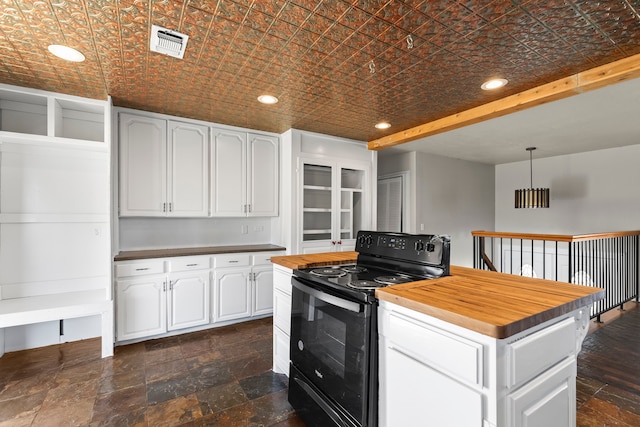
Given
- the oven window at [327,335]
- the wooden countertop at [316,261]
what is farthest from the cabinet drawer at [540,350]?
the wooden countertop at [316,261]

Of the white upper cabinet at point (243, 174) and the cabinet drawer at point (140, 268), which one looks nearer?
the cabinet drawer at point (140, 268)

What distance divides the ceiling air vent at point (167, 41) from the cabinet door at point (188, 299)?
2.09 meters

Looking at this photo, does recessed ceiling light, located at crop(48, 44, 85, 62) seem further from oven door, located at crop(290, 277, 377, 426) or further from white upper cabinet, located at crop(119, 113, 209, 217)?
oven door, located at crop(290, 277, 377, 426)

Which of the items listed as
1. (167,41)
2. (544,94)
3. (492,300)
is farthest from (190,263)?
(544,94)

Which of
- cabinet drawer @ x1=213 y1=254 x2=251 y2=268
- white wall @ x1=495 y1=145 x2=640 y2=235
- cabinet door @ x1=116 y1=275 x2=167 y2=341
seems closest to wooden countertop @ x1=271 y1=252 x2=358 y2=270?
cabinet drawer @ x1=213 y1=254 x2=251 y2=268

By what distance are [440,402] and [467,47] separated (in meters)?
2.02

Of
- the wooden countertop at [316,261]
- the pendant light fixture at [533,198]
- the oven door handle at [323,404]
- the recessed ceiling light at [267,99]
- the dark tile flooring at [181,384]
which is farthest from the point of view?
the pendant light fixture at [533,198]

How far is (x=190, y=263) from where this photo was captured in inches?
127

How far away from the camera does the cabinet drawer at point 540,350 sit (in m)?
1.01

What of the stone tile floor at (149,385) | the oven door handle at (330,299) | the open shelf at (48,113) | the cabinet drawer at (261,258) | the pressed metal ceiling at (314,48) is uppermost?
the pressed metal ceiling at (314,48)

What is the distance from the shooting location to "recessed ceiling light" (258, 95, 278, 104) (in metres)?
2.80

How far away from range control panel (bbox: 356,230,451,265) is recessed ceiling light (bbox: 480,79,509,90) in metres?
1.59

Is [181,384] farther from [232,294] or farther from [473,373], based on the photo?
[473,373]

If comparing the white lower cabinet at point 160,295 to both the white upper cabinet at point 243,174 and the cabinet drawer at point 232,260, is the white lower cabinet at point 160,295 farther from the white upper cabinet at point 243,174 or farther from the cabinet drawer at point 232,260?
the white upper cabinet at point 243,174
